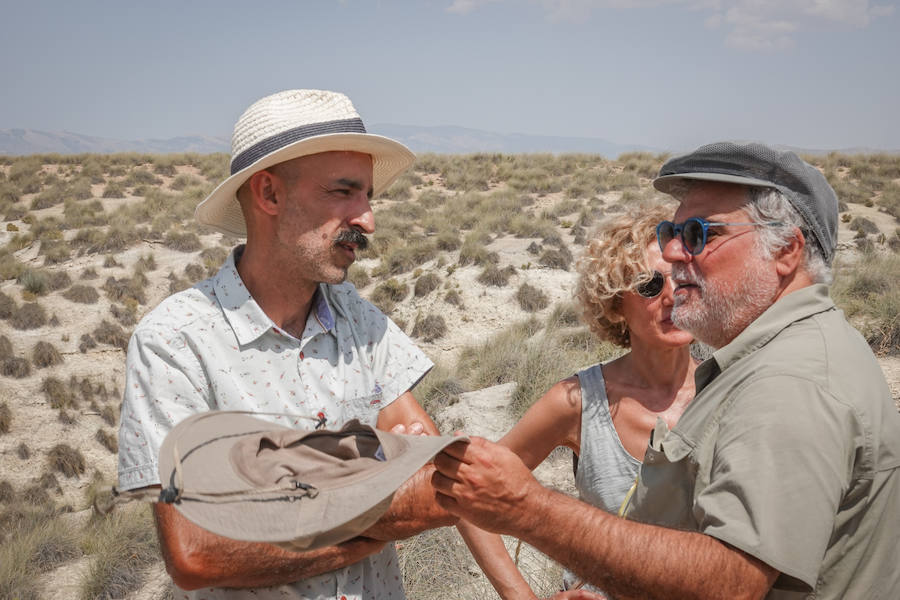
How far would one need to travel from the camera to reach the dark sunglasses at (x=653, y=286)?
8.27 ft

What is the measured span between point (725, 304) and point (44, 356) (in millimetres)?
12526

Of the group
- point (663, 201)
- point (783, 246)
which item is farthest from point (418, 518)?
point (663, 201)

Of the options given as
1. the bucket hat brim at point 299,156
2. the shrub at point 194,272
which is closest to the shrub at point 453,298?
the shrub at point 194,272

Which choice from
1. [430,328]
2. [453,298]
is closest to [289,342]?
[430,328]

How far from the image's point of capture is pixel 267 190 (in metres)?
2.28

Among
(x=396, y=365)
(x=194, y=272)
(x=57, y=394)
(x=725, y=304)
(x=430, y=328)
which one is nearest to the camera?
(x=725, y=304)

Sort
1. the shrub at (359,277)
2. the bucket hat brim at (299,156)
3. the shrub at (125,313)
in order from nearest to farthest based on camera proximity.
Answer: the bucket hat brim at (299,156) → the shrub at (125,313) → the shrub at (359,277)

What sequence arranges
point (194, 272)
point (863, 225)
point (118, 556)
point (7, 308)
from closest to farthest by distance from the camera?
1. point (118, 556)
2. point (7, 308)
3. point (863, 225)
4. point (194, 272)

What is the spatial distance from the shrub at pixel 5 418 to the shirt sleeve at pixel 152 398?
9817 mm

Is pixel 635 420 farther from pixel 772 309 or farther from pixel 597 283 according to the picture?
pixel 772 309

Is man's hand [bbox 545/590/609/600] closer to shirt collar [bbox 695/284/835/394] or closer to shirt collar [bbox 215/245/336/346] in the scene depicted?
shirt collar [bbox 695/284/835/394]

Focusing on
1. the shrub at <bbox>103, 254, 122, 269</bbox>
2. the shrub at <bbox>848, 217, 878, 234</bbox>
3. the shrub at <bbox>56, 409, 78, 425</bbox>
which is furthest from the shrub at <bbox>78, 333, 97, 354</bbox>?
the shrub at <bbox>848, 217, 878, 234</bbox>

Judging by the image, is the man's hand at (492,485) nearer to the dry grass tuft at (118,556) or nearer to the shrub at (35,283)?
the dry grass tuft at (118,556)

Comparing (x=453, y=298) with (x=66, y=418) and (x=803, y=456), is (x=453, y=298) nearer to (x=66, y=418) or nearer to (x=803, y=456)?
(x=66, y=418)
